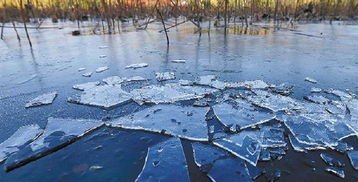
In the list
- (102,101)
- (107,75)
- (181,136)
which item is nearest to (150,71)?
(107,75)

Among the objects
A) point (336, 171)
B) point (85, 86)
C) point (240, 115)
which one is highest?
point (85, 86)

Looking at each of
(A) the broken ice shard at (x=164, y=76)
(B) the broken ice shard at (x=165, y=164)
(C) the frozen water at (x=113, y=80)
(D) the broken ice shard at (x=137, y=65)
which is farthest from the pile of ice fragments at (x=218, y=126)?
(D) the broken ice shard at (x=137, y=65)

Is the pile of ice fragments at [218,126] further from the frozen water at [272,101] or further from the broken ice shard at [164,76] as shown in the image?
the broken ice shard at [164,76]

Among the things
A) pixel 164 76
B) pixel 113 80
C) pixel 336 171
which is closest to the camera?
pixel 336 171

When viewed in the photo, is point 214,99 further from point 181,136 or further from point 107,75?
point 107,75

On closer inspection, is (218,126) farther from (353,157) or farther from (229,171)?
(353,157)

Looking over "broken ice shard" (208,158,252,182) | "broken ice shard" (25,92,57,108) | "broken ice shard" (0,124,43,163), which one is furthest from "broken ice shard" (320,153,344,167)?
"broken ice shard" (25,92,57,108)

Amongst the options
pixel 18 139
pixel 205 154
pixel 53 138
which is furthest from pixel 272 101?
pixel 18 139

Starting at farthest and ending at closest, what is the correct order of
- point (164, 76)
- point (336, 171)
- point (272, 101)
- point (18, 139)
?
point (164, 76) < point (272, 101) < point (18, 139) < point (336, 171)
